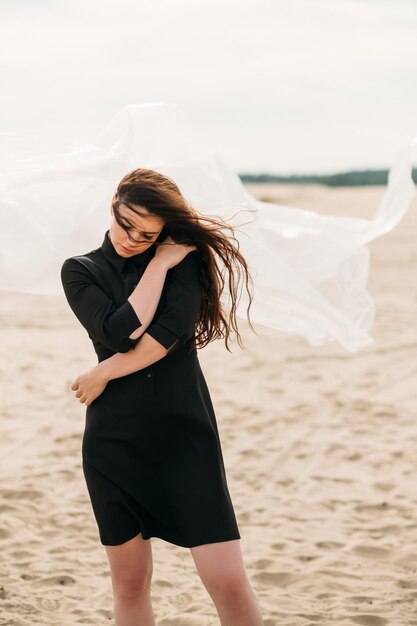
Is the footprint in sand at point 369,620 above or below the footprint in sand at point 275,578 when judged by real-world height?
above

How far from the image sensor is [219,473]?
3.08 m

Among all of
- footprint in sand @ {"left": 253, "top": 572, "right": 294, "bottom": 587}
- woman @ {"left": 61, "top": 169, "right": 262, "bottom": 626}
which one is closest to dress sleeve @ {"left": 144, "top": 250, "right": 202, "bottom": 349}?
woman @ {"left": 61, "top": 169, "right": 262, "bottom": 626}

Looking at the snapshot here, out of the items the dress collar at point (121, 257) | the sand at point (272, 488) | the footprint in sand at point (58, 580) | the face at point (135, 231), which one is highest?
the face at point (135, 231)

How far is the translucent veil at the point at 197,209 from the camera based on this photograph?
3.53m

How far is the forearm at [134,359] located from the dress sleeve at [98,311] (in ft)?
0.08

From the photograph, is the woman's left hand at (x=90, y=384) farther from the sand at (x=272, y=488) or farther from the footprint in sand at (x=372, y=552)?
the footprint in sand at (x=372, y=552)

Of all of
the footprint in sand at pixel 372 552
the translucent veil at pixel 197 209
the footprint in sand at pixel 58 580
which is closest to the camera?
the translucent veil at pixel 197 209

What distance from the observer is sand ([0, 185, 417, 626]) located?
14.9 ft

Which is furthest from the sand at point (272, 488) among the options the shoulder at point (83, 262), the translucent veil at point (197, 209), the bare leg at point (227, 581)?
the shoulder at point (83, 262)

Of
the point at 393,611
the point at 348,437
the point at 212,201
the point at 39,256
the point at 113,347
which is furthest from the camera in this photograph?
the point at 348,437

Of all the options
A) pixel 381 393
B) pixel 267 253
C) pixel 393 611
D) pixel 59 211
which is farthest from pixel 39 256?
pixel 381 393

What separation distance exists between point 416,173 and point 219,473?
2240 mm

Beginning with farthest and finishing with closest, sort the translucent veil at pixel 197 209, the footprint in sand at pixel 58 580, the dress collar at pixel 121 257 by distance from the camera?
1. the footprint in sand at pixel 58 580
2. the translucent veil at pixel 197 209
3. the dress collar at pixel 121 257

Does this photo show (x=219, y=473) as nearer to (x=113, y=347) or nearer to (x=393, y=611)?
(x=113, y=347)
